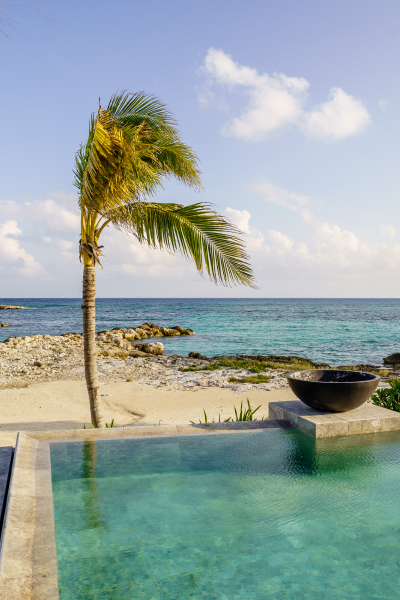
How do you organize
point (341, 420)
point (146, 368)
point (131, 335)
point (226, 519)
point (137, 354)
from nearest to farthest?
point (226, 519) → point (341, 420) → point (146, 368) → point (137, 354) → point (131, 335)

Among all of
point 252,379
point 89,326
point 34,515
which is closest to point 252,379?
point 252,379

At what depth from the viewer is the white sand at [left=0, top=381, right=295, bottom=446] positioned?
884 cm

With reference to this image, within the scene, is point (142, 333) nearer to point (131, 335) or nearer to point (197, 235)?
point (131, 335)

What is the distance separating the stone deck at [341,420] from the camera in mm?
4992

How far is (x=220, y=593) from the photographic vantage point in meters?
2.31

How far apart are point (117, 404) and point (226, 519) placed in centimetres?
793

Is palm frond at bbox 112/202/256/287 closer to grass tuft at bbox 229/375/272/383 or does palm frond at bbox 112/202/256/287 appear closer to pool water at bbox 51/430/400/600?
pool water at bbox 51/430/400/600

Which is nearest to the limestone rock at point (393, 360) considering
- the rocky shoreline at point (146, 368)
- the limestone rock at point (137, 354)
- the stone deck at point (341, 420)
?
the rocky shoreline at point (146, 368)

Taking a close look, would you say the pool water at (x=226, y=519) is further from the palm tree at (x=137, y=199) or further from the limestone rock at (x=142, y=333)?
the limestone rock at (x=142, y=333)

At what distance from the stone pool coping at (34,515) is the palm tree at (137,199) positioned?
7.81ft

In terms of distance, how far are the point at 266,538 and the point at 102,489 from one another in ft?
4.97

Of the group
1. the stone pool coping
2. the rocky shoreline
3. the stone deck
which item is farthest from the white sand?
the stone deck

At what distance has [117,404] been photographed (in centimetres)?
1062

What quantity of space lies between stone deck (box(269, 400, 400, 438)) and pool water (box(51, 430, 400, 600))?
23cm
